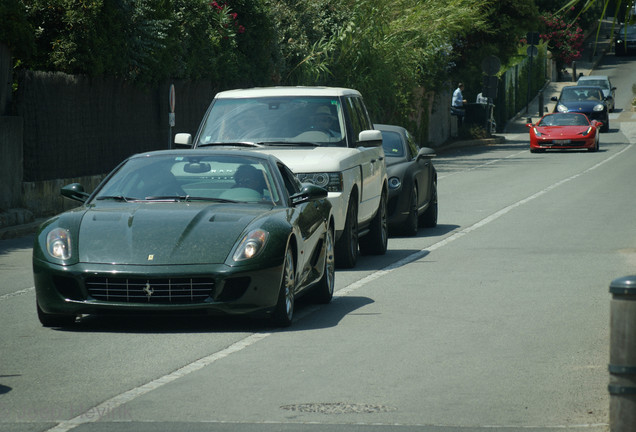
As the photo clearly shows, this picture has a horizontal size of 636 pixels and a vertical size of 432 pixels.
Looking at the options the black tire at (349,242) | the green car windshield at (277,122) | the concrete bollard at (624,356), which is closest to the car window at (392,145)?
the green car windshield at (277,122)

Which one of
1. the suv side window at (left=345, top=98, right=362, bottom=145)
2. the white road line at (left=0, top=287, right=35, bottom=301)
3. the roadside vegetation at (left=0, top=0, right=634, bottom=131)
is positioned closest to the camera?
the white road line at (left=0, top=287, right=35, bottom=301)

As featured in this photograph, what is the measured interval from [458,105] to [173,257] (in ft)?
146

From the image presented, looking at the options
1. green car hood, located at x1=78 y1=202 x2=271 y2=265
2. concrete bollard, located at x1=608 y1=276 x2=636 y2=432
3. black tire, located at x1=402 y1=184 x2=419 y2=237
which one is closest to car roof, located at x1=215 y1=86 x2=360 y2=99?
black tire, located at x1=402 y1=184 x2=419 y2=237

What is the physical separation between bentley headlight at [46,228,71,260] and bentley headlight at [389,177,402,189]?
8016 mm

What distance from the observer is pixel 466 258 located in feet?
47.9

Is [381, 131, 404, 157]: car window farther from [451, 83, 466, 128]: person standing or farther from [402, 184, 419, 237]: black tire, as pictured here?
[451, 83, 466, 128]: person standing

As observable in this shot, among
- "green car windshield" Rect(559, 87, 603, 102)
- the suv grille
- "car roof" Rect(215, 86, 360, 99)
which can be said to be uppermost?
"car roof" Rect(215, 86, 360, 99)

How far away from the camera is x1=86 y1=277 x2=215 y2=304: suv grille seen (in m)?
9.17

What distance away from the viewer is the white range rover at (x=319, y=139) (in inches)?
536

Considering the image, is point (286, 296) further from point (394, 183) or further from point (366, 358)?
point (394, 183)

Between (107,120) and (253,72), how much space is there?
307 inches

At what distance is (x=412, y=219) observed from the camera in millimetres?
17344

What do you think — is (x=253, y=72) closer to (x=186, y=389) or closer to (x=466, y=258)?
(x=466, y=258)

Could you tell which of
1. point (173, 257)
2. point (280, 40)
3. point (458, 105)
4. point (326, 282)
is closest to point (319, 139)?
point (326, 282)
